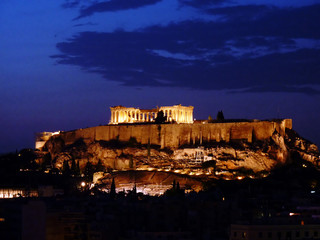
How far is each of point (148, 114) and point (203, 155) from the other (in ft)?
53.8

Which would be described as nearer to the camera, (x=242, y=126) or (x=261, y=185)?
(x=261, y=185)

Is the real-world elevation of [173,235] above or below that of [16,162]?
below

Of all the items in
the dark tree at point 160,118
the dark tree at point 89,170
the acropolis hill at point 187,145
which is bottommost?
the dark tree at point 89,170

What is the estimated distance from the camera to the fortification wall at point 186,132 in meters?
76.1

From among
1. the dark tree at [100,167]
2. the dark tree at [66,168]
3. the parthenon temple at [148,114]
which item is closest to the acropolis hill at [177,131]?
the parthenon temple at [148,114]

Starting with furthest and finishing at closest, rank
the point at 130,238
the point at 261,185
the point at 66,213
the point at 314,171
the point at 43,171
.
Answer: the point at 43,171 → the point at 314,171 → the point at 261,185 → the point at 66,213 → the point at 130,238

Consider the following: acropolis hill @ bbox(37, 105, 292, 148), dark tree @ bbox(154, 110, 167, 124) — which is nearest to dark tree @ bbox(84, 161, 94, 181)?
acropolis hill @ bbox(37, 105, 292, 148)

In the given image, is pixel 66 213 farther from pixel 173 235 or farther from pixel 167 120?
pixel 167 120

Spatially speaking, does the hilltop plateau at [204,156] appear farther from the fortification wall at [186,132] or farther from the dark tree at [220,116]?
the dark tree at [220,116]

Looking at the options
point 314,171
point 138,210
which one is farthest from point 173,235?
point 314,171

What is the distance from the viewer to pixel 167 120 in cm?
8500

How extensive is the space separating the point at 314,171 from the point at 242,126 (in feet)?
24.9

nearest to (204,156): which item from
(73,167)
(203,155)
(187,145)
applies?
(203,155)

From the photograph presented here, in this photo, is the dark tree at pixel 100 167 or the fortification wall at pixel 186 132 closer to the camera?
the fortification wall at pixel 186 132
